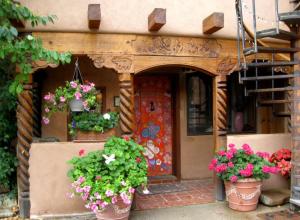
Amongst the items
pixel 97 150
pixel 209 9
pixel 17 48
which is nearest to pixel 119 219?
pixel 97 150

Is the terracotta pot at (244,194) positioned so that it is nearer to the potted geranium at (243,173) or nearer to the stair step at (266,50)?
the potted geranium at (243,173)

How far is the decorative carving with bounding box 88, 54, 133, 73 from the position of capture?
16.2 feet

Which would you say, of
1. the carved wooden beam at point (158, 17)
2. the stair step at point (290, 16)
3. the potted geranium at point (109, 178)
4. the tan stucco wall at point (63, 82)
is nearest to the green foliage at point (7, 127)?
the tan stucco wall at point (63, 82)

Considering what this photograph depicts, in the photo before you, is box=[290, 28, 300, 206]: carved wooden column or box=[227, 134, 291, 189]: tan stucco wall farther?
box=[227, 134, 291, 189]: tan stucco wall

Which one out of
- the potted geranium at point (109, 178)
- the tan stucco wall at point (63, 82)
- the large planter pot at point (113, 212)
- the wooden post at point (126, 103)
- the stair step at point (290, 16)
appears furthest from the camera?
the tan stucco wall at point (63, 82)

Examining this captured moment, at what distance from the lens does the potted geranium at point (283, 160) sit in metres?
5.35

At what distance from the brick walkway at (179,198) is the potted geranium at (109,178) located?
1.00 meters

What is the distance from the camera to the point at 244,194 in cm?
494

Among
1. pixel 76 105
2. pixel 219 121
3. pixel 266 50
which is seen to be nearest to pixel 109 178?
pixel 76 105

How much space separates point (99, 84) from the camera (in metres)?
6.46

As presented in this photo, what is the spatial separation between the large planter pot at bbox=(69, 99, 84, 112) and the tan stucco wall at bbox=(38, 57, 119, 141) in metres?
1.54

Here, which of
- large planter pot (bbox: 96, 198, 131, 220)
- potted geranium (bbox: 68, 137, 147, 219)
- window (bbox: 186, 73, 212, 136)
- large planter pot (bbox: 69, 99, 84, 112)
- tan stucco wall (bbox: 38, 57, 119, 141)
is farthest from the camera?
window (bbox: 186, 73, 212, 136)

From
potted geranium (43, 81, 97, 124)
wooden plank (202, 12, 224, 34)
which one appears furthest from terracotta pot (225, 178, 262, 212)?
potted geranium (43, 81, 97, 124)

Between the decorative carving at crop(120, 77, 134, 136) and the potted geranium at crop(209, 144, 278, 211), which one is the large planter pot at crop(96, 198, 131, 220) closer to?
the decorative carving at crop(120, 77, 134, 136)
